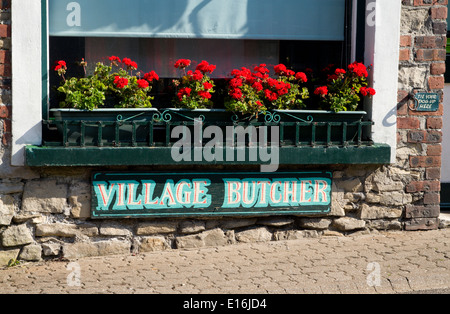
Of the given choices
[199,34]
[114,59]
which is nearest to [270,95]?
[199,34]

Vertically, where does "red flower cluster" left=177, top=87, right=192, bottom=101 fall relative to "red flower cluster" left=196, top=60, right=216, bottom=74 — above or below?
below

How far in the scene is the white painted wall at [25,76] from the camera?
5602 mm

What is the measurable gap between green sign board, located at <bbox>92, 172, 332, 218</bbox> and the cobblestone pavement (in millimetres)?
355

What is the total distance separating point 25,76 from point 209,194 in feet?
6.27

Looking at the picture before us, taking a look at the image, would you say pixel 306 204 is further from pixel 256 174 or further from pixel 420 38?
pixel 420 38

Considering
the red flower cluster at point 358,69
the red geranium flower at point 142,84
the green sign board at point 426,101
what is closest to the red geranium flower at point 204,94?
the red geranium flower at point 142,84

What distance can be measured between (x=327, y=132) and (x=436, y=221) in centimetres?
149

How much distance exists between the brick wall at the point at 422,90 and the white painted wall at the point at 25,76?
11.0ft

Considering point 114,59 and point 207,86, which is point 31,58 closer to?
point 114,59

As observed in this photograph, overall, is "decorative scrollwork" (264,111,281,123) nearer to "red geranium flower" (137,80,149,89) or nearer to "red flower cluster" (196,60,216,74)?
"red flower cluster" (196,60,216,74)

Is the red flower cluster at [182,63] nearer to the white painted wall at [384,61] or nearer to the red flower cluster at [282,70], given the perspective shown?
the red flower cluster at [282,70]

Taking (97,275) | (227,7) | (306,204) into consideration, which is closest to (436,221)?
(306,204)

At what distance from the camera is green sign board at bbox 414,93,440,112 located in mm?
6312

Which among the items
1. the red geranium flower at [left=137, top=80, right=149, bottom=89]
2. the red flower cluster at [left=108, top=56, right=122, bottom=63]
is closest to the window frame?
the red flower cluster at [left=108, top=56, right=122, bottom=63]
